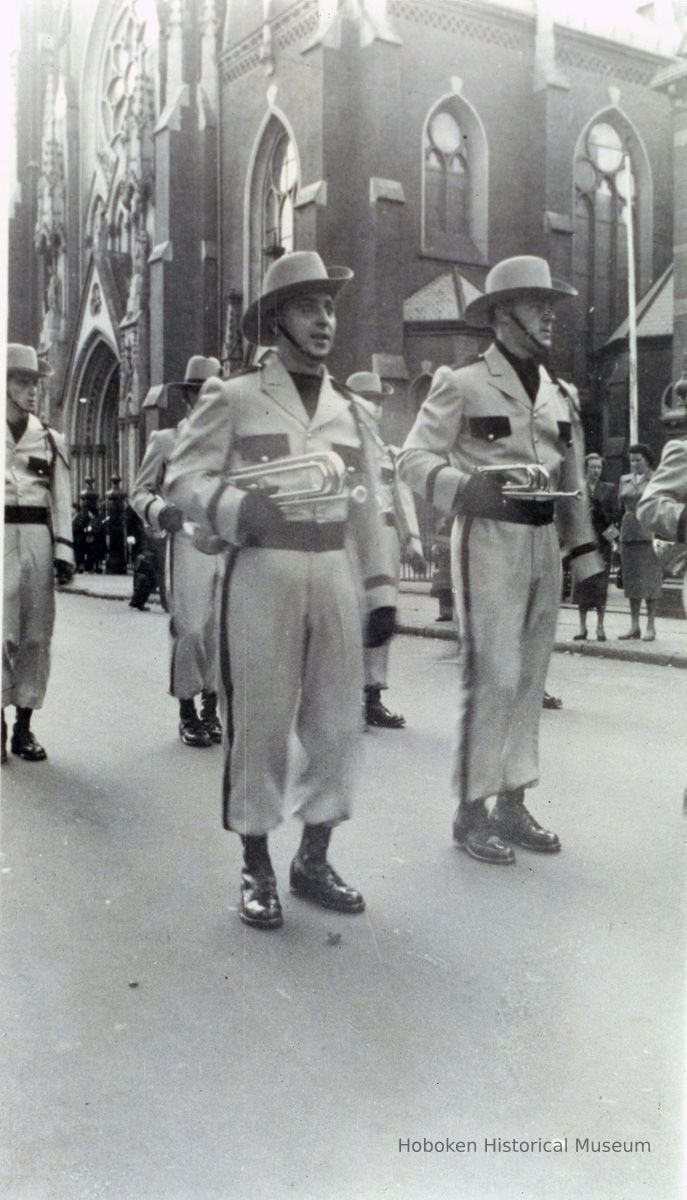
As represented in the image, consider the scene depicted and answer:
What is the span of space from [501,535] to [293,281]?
1081mm

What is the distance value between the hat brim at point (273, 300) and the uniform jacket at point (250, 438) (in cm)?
8

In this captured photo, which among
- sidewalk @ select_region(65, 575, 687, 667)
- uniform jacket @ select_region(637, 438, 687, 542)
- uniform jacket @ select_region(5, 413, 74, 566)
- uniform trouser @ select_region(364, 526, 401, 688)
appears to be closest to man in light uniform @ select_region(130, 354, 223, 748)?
sidewalk @ select_region(65, 575, 687, 667)

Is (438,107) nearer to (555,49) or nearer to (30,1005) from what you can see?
(555,49)

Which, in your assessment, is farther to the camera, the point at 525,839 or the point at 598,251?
the point at 598,251

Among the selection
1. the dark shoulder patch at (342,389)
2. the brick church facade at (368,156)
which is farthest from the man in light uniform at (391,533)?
the dark shoulder patch at (342,389)

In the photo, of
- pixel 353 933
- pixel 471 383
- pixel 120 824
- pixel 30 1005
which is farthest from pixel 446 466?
pixel 30 1005

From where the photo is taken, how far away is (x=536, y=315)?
3.43m

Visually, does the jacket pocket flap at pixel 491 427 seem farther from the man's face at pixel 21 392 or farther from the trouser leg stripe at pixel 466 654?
the man's face at pixel 21 392

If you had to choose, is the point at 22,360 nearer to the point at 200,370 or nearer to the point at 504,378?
the point at 200,370

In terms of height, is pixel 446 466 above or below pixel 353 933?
above

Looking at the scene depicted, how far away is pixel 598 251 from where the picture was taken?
3971mm

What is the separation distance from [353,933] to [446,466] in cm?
148

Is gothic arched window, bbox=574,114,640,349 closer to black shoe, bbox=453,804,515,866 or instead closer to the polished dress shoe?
black shoe, bbox=453,804,515,866

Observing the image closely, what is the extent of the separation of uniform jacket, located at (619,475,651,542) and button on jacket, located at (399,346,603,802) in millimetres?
212
